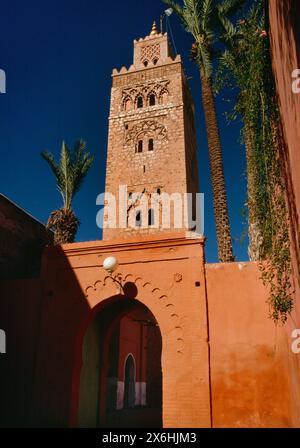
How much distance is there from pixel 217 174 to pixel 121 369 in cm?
939

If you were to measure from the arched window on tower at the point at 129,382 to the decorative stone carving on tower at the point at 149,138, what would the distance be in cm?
636

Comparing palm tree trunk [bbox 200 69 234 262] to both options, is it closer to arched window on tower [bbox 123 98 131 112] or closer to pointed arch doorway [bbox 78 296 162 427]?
pointed arch doorway [bbox 78 296 162 427]

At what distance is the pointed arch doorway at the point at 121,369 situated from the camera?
8.34m

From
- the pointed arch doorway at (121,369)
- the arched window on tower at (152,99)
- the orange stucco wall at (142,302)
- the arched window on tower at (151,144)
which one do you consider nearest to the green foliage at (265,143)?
the orange stucco wall at (142,302)

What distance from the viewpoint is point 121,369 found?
15.8 metres

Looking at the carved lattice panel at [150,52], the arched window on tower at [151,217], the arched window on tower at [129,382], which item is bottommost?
the arched window on tower at [129,382]

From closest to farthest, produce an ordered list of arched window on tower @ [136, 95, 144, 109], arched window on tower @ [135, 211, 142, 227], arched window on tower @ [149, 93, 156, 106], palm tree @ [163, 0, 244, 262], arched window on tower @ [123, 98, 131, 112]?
palm tree @ [163, 0, 244, 262], arched window on tower @ [135, 211, 142, 227], arched window on tower @ [149, 93, 156, 106], arched window on tower @ [136, 95, 144, 109], arched window on tower @ [123, 98, 131, 112]

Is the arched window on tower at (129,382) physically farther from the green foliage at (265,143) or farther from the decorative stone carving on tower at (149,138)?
the green foliage at (265,143)

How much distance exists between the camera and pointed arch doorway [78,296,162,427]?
834 centimetres

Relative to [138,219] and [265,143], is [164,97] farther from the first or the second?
[265,143]

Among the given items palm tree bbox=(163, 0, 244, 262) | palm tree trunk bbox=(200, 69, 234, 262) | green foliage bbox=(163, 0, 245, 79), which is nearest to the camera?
palm tree trunk bbox=(200, 69, 234, 262)

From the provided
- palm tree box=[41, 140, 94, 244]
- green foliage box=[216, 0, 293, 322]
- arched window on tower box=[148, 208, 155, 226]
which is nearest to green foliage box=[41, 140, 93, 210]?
palm tree box=[41, 140, 94, 244]

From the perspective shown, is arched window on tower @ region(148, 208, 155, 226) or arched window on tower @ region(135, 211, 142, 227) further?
arched window on tower @ region(135, 211, 142, 227)
